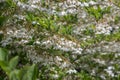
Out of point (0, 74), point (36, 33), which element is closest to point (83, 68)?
point (36, 33)

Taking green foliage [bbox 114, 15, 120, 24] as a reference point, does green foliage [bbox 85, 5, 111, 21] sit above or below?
below

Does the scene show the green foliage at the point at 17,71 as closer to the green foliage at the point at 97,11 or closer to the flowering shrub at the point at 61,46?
the flowering shrub at the point at 61,46

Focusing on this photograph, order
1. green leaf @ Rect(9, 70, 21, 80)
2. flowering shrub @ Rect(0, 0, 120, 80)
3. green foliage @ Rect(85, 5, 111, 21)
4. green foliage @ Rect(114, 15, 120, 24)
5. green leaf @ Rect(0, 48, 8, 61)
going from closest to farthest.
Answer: green leaf @ Rect(9, 70, 21, 80), green leaf @ Rect(0, 48, 8, 61), flowering shrub @ Rect(0, 0, 120, 80), green foliage @ Rect(114, 15, 120, 24), green foliage @ Rect(85, 5, 111, 21)

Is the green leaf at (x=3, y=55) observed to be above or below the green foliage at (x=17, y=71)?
above

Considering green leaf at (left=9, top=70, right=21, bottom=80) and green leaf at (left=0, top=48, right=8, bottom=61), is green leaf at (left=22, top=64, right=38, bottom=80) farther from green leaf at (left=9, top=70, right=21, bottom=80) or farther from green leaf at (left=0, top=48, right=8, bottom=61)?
green leaf at (left=0, top=48, right=8, bottom=61)

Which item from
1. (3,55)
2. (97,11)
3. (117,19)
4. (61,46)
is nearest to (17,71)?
(3,55)

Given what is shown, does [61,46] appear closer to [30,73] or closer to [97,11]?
[30,73]

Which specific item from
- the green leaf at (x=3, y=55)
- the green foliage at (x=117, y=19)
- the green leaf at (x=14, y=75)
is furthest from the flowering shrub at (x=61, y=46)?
the green leaf at (x=14, y=75)

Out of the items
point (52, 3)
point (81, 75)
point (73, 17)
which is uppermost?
point (52, 3)

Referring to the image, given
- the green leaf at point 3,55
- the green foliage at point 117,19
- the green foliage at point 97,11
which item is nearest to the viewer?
the green leaf at point 3,55

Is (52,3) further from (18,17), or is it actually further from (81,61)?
(81,61)

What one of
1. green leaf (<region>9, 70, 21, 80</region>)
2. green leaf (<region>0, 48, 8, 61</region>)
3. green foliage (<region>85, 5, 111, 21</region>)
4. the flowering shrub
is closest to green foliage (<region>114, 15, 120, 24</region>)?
the flowering shrub
